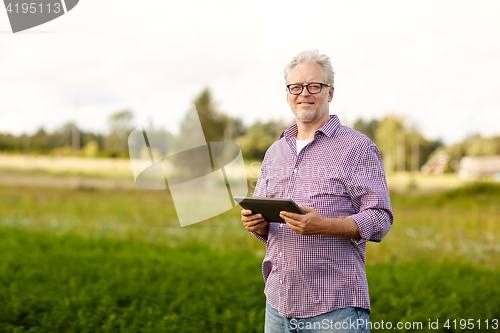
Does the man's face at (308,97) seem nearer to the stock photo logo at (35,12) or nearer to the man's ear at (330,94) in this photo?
the man's ear at (330,94)

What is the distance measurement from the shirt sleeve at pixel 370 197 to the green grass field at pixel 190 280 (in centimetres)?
221

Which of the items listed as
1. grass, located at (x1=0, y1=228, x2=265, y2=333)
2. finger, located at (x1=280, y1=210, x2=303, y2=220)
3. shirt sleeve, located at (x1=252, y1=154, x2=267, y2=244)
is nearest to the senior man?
finger, located at (x1=280, y1=210, x2=303, y2=220)

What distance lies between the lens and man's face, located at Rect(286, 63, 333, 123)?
1962 mm

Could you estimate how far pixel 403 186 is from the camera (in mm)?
18875

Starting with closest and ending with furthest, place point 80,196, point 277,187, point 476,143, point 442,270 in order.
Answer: point 277,187
point 442,270
point 80,196
point 476,143

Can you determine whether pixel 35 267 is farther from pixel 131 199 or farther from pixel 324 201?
pixel 131 199

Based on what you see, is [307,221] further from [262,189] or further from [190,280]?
[190,280]

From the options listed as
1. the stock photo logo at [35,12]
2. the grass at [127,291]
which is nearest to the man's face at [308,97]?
the grass at [127,291]

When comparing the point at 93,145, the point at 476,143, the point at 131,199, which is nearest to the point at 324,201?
the point at 131,199

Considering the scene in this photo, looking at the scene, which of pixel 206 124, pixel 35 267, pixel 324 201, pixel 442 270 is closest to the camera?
pixel 324 201

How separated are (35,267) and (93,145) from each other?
15.1 m

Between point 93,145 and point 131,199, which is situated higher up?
point 93,145

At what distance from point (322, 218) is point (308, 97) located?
53 cm

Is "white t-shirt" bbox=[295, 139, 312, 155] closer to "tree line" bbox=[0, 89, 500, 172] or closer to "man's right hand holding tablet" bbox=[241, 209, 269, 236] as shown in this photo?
"man's right hand holding tablet" bbox=[241, 209, 269, 236]
